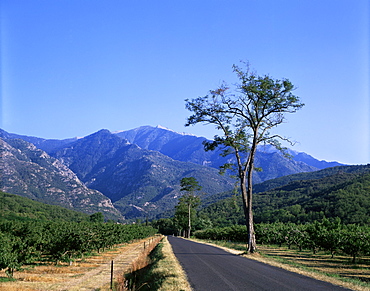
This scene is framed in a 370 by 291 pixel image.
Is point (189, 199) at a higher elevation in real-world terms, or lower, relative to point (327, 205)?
higher

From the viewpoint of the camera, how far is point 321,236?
1158 inches

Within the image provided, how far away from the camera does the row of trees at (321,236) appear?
22.4m

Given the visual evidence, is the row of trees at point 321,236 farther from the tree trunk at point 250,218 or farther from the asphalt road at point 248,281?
the asphalt road at point 248,281

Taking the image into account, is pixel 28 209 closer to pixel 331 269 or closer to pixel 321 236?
pixel 321 236

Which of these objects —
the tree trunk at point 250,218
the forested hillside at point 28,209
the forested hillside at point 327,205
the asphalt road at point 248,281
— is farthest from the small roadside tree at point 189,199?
the asphalt road at point 248,281

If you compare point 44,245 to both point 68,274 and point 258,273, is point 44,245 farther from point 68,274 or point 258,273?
point 258,273

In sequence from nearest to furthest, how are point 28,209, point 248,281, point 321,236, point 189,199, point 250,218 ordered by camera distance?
point 248,281 → point 250,218 → point 321,236 → point 189,199 → point 28,209

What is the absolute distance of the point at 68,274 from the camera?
21406 millimetres

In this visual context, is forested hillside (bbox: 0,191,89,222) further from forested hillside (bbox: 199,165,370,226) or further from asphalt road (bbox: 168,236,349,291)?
asphalt road (bbox: 168,236,349,291)

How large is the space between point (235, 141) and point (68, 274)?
51.9 feet

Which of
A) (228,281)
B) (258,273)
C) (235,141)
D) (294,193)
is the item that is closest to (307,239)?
(235,141)

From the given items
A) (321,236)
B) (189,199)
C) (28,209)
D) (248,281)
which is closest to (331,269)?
(248,281)

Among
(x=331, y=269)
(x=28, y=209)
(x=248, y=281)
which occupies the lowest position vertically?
(x=28, y=209)

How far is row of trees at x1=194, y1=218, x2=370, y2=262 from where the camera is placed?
22.4m
